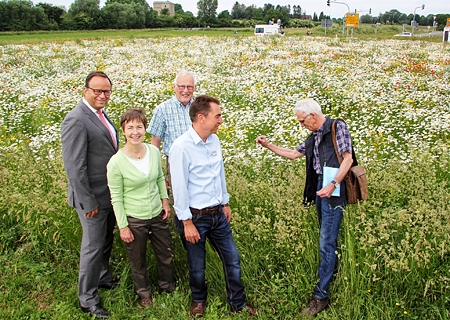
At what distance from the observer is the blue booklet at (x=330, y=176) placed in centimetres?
339

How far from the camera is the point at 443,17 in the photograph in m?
118

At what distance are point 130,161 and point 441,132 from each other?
492 cm

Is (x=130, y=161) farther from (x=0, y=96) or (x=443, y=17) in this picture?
(x=443, y=17)

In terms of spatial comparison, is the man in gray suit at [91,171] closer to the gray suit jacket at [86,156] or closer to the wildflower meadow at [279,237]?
the gray suit jacket at [86,156]

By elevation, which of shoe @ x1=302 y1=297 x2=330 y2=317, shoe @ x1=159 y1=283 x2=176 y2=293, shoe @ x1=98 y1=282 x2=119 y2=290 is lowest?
shoe @ x1=98 y1=282 x2=119 y2=290

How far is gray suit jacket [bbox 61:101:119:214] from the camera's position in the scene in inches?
135

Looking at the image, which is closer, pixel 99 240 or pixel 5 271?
pixel 99 240

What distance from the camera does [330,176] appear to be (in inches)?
134

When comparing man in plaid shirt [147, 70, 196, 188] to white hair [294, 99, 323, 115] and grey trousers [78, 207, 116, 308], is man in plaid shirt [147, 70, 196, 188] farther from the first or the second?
white hair [294, 99, 323, 115]

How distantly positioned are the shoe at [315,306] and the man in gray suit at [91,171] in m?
1.78

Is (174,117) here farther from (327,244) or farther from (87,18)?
(87,18)

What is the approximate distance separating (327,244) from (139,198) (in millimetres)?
1684

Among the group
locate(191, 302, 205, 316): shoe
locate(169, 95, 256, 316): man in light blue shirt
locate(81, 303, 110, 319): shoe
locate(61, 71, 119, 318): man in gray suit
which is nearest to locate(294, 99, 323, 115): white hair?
locate(169, 95, 256, 316): man in light blue shirt

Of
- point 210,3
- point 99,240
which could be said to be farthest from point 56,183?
point 210,3
